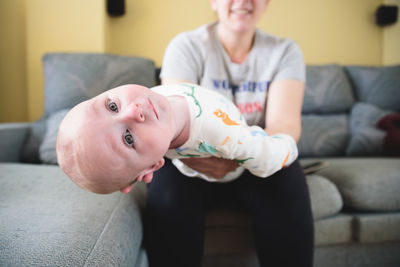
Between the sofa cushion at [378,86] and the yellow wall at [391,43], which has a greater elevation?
the yellow wall at [391,43]

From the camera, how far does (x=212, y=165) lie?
2.35 ft

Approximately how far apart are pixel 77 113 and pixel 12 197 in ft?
1.27

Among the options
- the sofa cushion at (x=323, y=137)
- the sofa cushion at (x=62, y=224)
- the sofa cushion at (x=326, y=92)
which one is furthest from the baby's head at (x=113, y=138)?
the sofa cushion at (x=326, y=92)

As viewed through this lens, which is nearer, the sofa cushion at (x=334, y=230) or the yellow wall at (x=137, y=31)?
the sofa cushion at (x=334, y=230)

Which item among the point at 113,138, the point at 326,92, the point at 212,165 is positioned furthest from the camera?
the point at 326,92

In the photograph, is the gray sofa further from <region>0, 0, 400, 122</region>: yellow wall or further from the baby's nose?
<region>0, 0, 400, 122</region>: yellow wall

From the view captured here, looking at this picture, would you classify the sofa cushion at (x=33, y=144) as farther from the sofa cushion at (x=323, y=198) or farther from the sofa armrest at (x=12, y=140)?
the sofa cushion at (x=323, y=198)

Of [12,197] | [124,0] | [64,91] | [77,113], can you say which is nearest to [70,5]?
[124,0]

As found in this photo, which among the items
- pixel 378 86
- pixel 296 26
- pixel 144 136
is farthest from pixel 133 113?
pixel 296 26

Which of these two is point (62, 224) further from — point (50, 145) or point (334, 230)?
point (334, 230)

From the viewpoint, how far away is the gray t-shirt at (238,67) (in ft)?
3.05

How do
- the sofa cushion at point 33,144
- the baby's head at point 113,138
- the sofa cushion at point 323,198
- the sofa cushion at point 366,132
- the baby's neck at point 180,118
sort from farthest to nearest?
the sofa cushion at point 366,132 → the sofa cushion at point 33,144 → the sofa cushion at point 323,198 → the baby's neck at point 180,118 → the baby's head at point 113,138

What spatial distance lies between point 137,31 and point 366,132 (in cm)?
169

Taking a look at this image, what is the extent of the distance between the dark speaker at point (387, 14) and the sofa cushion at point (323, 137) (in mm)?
1233
